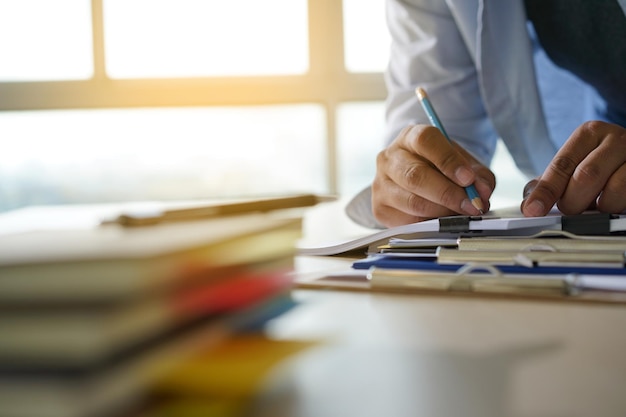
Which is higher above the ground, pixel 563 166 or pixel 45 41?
pixel 45 41

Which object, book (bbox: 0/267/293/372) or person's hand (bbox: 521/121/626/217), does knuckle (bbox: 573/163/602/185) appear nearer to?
person's hand (bbox: 521/121/626/217)

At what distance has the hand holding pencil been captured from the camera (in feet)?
2.14

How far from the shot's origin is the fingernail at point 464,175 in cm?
64

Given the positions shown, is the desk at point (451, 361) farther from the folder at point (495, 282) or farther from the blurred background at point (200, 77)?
the blurred background at point (200, 77)

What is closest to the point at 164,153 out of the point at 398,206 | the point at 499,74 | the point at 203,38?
the point at 203,38

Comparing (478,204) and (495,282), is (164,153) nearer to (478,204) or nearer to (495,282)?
(478,204)

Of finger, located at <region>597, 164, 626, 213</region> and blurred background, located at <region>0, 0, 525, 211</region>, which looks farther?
blurred background, located at <region>0, 0, 525, 211</region>

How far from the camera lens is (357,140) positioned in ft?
9.55

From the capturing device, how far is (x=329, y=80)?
2803 millimetres

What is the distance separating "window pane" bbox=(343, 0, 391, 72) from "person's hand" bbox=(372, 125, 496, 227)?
2057 millimetres

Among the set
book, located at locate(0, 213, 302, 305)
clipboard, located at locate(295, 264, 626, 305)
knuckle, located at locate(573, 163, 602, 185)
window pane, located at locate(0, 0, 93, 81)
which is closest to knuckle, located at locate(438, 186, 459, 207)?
knuckle, located at locate(573, 163, 602, 185)

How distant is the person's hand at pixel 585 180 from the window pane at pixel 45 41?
248cm

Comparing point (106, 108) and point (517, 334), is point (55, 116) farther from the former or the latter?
point (517, 334)

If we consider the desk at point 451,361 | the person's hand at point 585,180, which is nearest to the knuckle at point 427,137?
the person's hand at point 585,180
